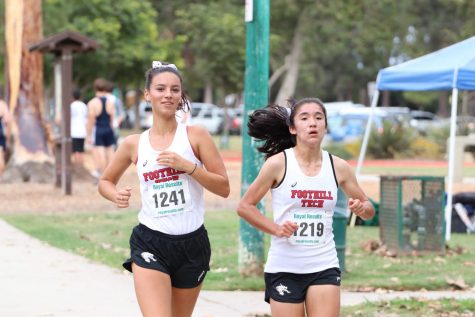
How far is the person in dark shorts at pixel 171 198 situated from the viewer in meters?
5.82

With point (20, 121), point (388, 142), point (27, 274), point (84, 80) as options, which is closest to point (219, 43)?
point (84, 80)

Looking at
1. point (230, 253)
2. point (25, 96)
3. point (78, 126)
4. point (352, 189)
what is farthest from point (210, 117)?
point (352, 189)

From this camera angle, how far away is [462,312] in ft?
27.2

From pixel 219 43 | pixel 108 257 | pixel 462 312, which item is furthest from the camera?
pixel 219 43

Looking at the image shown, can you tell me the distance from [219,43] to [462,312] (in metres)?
34.3

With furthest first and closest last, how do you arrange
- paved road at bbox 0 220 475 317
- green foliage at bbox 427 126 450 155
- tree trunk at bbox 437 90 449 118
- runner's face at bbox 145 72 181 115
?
tree trunk at bbox 437 90 449 118 < green foliage at bbox 427 126 450 155 < paved road at bbox 0 220 475 317 < runner's face at bbox 145 72 181 115

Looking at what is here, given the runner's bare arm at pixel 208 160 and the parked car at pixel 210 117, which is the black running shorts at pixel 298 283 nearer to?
the runner's bare arm at pixel 208 160

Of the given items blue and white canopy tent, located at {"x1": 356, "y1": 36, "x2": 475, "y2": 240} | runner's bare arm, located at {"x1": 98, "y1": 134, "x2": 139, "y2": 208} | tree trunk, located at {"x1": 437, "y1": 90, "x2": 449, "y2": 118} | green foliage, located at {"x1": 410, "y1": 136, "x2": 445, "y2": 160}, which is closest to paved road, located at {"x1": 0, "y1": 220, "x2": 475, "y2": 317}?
runner's bare arm, located at {"x1": 98, "y1": 134, "x2": 139, "y2": 208}

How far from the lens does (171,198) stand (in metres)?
5.87

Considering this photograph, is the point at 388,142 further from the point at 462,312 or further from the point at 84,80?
the point at 462,312

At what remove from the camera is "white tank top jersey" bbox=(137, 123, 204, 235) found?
587 centimetres

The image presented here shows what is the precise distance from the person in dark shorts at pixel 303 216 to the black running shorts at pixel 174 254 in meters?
0.31

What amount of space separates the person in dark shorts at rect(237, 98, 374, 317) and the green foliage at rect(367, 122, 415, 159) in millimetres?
29819

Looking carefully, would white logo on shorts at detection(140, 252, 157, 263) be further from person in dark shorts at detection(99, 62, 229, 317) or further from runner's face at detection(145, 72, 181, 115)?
runner's face at detection(145, 72, 181, 115)
